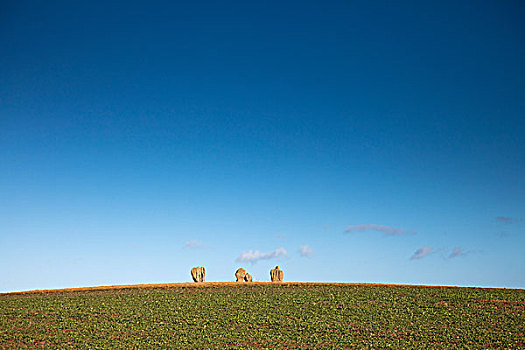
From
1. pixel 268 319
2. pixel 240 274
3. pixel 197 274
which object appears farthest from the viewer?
pixel 240 274

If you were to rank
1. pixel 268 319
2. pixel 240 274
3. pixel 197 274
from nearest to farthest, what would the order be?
pixel 268 319 → pixel 197 274 → pixel 240 274

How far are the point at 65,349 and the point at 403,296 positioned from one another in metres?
29.3

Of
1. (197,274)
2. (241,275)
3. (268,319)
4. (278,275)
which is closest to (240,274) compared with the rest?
(241,275)

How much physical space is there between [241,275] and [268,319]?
21658mm

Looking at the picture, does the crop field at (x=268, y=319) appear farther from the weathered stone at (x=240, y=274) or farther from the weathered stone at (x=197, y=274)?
the weathered stone at (x=240, y=274)

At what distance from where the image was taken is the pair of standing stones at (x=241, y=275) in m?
53.1

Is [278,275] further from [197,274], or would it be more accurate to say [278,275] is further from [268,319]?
[268,319]

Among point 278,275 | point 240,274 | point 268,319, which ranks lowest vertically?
point 268,319

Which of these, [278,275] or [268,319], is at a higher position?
[278,275]

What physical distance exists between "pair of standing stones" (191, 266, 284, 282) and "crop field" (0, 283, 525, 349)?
695cm

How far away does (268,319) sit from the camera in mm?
31891

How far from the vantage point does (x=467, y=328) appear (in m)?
30.2

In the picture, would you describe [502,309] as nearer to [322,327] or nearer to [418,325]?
[418,325]

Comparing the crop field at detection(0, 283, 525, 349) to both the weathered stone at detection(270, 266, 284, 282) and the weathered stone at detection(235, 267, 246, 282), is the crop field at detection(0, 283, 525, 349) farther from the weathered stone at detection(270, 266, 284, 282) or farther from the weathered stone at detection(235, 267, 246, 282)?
the weathered stone at detection(235, 267, 246, 282)
